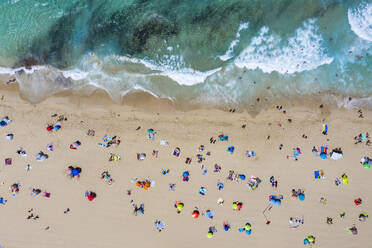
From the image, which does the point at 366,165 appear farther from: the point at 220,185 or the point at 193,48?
the point at 193,48

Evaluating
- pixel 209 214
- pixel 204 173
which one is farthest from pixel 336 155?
pixel 209 214

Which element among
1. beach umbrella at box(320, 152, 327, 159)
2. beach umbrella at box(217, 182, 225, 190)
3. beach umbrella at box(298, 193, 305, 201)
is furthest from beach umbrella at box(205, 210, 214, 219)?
beach umbrella at box(320, 152, 327, 159)

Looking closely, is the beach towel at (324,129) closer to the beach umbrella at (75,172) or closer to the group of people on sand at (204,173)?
the group of people on sand at (204,173)

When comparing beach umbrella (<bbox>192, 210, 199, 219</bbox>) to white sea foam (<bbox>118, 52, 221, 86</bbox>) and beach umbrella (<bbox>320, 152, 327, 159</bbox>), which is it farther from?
beach umbrella (<bbox>320, 152, 327, 159</bbox>)

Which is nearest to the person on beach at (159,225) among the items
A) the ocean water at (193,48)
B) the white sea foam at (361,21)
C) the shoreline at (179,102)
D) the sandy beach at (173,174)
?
the sandy beach at (173,174)

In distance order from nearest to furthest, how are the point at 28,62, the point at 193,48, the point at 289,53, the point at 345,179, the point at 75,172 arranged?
1. the point at 345,179
2. the point at 289,53
3. the point at 75,172
4. the point at 193,48
5. the point at 28,62

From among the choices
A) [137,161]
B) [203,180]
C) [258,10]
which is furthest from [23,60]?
[258,10]
